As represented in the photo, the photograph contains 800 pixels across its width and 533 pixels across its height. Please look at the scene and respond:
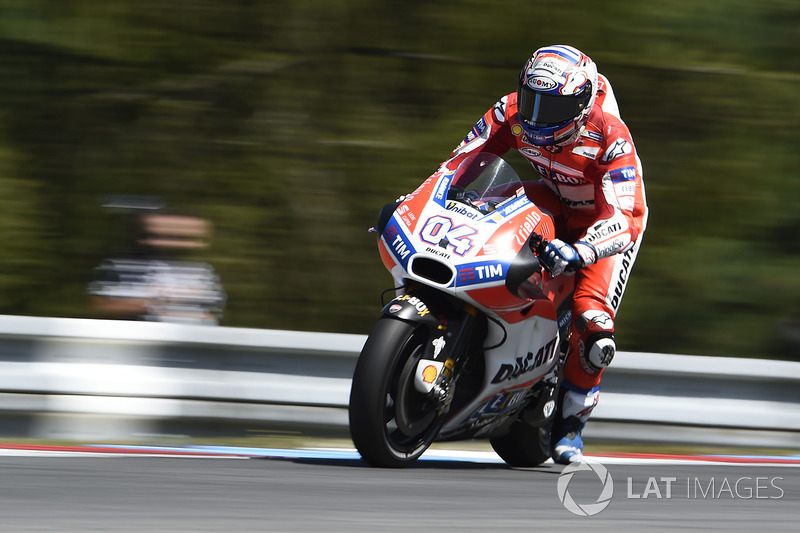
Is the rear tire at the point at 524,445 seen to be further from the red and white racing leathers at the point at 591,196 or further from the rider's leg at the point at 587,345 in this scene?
the red and white racing leathers at the point at 591,196

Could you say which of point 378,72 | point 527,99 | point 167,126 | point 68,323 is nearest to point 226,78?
point 167,126

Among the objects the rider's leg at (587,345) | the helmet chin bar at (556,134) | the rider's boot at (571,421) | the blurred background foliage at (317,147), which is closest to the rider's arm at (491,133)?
the helmet chin bar at (556,134)

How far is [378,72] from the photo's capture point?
8156 mm

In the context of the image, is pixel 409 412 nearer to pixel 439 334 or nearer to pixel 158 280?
pixel 439 334

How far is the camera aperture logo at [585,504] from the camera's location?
135 inches

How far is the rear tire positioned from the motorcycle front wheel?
70 cm

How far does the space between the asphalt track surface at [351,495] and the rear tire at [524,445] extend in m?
0.12

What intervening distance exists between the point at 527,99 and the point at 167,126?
404cm

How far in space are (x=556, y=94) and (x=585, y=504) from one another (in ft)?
6.00

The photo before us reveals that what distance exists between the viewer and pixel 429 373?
4.14 meters

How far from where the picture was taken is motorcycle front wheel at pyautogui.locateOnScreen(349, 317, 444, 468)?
3990mm

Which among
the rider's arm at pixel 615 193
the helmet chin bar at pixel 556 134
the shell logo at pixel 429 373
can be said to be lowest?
the shell logo at pixel 429 373

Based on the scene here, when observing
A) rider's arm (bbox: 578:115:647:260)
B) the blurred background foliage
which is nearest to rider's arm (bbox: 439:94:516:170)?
rider's arm (bbox: 578:115:647:260)

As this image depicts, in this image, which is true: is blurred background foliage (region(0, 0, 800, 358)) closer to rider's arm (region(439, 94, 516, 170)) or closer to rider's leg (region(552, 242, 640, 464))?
rider's arm (region(439, 94, 516, 170))
